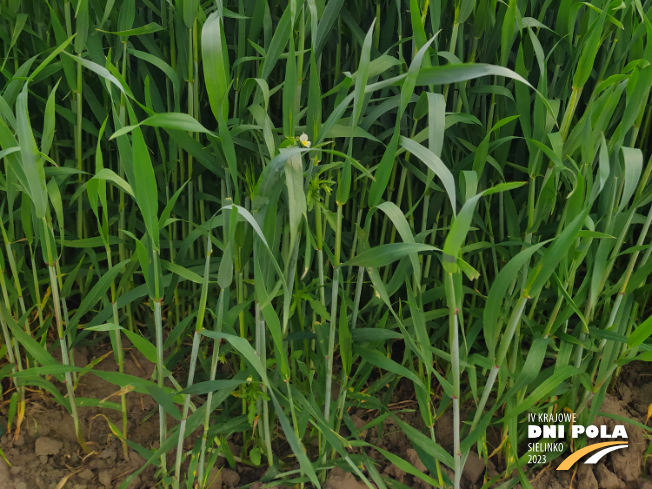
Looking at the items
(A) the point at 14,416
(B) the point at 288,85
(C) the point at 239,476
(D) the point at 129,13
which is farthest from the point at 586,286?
(A) the point at 14,416

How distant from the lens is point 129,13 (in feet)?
2.73

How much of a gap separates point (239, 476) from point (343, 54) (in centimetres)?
79

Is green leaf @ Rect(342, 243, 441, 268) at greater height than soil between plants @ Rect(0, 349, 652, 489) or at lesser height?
greater

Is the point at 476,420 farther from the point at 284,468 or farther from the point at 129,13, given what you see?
the point at 129,13

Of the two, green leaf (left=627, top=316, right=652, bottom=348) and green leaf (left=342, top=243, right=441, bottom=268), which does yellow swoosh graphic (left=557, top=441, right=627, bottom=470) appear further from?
green leaf (left=342, top=243, right=441, bottom=268)

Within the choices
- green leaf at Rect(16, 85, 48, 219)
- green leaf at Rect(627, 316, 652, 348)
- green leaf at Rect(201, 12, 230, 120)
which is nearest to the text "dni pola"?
green leaf at Rect(627, 316, 652, 348)

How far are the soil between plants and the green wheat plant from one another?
0.04m

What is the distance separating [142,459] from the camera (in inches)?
38.4

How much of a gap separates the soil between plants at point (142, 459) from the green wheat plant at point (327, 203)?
0.12 feet

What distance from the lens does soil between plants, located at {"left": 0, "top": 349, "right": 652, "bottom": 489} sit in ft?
3.06

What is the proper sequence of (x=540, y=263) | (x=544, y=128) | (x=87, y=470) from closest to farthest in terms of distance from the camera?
(x=540, y=263), (x=544, y=128), (x=87, y=470)

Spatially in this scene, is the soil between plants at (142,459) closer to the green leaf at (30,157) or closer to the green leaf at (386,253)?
the green leaf at (386,253)

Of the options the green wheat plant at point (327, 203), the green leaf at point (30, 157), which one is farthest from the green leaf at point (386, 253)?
the green leaf at point (30, 157)

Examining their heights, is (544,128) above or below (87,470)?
above
